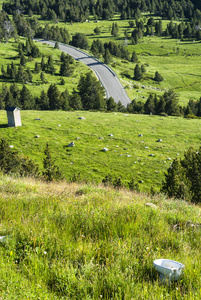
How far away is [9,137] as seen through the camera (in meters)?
46.1

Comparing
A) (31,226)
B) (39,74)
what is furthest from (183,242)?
(39,74)

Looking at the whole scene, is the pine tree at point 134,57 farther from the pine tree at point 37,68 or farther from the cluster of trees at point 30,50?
the pine tree at point 37,68

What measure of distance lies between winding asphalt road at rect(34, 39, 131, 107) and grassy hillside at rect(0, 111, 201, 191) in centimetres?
5862

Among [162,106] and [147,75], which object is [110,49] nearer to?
[147,75]

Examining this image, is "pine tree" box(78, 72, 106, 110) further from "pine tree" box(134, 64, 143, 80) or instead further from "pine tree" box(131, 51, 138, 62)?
"pine tree" box(131, 51, 138, 62)

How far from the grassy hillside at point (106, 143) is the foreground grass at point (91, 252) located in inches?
1183

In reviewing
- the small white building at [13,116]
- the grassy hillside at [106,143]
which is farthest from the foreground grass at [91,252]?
the small white building at [13,116]

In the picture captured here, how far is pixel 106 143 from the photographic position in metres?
48.4

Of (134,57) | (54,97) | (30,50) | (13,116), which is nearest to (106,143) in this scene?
(13,116)

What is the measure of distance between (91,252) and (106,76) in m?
147

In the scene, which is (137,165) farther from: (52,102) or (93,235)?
(52,102)

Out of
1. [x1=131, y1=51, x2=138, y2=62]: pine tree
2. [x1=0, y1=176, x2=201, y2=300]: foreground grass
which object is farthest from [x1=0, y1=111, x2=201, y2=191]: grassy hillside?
[x1=131, y1=51, x2=138, y2=62]: pine tree

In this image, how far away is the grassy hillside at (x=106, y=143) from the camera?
39.6m

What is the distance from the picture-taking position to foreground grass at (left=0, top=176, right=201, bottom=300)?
3188mm
